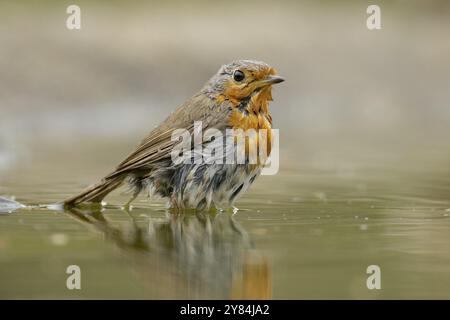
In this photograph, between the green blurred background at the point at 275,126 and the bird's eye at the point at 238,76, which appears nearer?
the green blurred background at the point at 275,126

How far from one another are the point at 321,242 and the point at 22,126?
1008 cm

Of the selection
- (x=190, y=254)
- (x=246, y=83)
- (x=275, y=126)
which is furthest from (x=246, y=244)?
(x=275, y=126)

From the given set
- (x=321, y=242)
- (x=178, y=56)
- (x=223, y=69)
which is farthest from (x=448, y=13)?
(x=321, y=242)

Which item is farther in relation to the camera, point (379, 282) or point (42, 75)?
point (42, 75)

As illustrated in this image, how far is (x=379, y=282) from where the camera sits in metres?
5.79

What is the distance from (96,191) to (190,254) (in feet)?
9.10

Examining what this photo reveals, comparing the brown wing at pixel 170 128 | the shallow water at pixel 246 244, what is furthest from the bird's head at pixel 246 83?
the shallow water at pixel 246 244

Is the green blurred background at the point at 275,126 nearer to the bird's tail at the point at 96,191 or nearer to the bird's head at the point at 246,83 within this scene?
the bird's tail at the point at 96,191

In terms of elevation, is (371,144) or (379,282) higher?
(371,144)

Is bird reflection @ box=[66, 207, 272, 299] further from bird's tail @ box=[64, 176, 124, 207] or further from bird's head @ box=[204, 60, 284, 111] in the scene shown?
bird's head @ box=[204, 60, 284, 111]

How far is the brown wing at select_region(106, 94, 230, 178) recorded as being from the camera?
8758mm

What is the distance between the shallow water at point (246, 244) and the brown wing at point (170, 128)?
43 centimetres

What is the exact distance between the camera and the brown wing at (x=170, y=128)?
8.76 m
